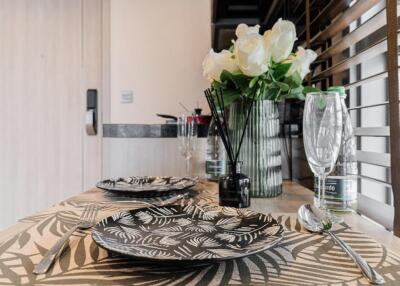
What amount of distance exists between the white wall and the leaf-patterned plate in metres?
1.81

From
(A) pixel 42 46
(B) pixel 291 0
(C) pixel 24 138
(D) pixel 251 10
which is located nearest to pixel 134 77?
(A) pixel 42 46

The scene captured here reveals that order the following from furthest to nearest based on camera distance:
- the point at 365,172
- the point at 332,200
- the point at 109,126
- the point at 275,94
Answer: the point at 109,126 → the point at 365,172 → the point at 275,94 → the point at 332,200

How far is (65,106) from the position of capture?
2.40m

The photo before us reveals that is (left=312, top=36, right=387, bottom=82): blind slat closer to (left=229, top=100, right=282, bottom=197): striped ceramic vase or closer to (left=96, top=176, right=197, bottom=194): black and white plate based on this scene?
(left=229, top=100, right=282, bottom=197): striped ceramic vase

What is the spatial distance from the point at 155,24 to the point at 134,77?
0.39 meters

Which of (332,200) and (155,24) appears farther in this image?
(155,24)

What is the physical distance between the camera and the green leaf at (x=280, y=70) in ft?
2.69

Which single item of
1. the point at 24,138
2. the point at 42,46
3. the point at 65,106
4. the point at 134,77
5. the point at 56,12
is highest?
the point at 56,12

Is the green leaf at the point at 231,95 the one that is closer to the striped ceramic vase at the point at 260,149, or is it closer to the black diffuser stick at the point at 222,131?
the striped ceramic vase at the point at 260,149

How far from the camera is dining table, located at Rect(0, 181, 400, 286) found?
34 centimetres

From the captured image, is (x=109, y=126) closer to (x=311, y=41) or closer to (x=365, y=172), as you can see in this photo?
(x=311, y=41)

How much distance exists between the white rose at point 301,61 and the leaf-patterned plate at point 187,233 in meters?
0.41

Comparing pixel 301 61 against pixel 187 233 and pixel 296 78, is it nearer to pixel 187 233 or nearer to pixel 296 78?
pixel 296 78

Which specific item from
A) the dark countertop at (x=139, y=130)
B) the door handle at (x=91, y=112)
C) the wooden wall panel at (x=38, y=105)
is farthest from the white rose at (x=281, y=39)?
the wooden wall panel at (x=38, y=105)
